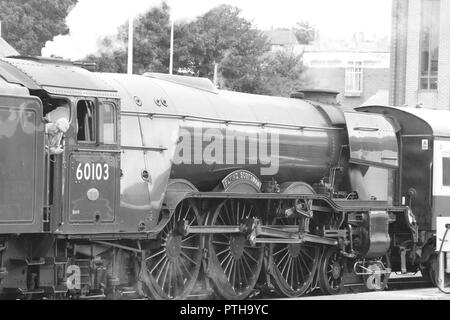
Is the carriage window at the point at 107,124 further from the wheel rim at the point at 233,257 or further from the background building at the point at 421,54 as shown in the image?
the background building at the point at 421,54

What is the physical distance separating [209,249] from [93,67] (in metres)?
3.25

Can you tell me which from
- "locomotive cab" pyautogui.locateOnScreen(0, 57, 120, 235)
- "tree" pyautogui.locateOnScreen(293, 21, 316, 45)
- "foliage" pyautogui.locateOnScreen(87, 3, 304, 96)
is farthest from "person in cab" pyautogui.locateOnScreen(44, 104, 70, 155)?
"tree" pyautogui.locateOnScreen(293, 21, 316, 45)

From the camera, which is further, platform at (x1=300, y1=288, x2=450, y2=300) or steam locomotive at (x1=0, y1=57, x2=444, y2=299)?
platform at (x1=300, y1=288, x2=450, y2=300)

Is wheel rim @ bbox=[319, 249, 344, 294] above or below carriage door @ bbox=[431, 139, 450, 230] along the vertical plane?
below

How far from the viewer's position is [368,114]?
1628cm

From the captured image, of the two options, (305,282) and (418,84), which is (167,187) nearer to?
(305,282)

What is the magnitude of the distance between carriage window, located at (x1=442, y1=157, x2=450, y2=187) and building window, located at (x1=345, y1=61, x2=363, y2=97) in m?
42.1

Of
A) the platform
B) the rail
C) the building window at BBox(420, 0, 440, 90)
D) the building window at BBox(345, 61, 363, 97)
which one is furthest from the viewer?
the building window at BBox(345, 61, 363, 97)

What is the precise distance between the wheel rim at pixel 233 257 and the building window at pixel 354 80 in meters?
45.6

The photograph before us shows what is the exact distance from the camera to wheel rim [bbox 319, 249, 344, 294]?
15.6m

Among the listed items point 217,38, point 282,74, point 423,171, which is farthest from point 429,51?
point 423,171

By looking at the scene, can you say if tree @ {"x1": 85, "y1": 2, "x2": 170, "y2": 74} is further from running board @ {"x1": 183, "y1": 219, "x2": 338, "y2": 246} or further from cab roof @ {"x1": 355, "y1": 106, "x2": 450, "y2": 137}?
running board @ {"x1": 183, "y1": 219, "x2": 338, "y2": 246}
